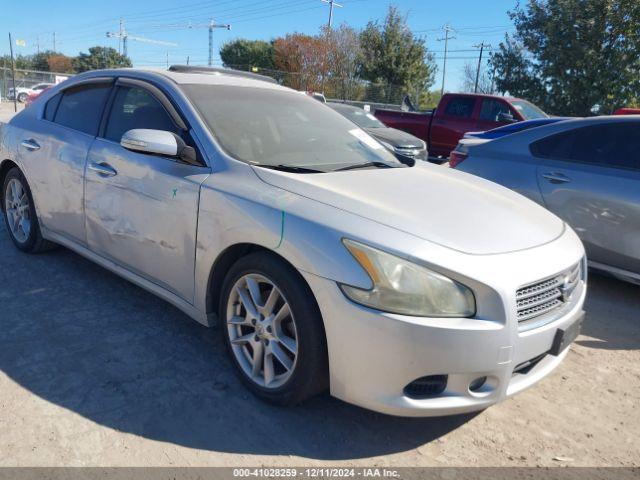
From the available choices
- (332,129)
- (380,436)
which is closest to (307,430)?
(380,436)

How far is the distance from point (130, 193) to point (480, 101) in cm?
1073

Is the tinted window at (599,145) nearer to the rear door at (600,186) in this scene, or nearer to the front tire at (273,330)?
the rear door at (600,186)

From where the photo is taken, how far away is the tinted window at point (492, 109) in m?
12.1

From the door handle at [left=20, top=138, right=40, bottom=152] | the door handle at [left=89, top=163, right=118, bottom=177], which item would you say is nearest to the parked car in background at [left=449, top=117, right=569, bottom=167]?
the door handle at [left=89, top=163, right=118, bottom=177]

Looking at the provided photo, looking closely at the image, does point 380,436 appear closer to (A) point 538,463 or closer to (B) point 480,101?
(A) point 538,463

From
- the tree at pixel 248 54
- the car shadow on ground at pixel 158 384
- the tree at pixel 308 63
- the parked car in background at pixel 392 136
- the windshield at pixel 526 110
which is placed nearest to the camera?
the car shadow on ground at pixel 158 384

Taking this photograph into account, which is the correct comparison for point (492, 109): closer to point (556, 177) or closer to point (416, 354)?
point (556, 177)

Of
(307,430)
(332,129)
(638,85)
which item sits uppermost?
(638,85)

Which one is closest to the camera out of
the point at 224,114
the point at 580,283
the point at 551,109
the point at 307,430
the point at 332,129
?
the point at 307,430

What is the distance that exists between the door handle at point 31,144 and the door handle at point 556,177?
4.26m

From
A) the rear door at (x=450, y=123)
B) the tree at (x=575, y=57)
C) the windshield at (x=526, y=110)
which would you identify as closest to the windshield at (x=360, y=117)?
the rear door at (x=450, y=123)

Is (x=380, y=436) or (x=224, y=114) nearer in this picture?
(x=380, y=436)

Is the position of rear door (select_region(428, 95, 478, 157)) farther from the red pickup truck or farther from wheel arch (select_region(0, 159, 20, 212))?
wheel arch (select_region(0, 159, 20, 212))

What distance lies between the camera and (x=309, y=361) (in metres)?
2.47
